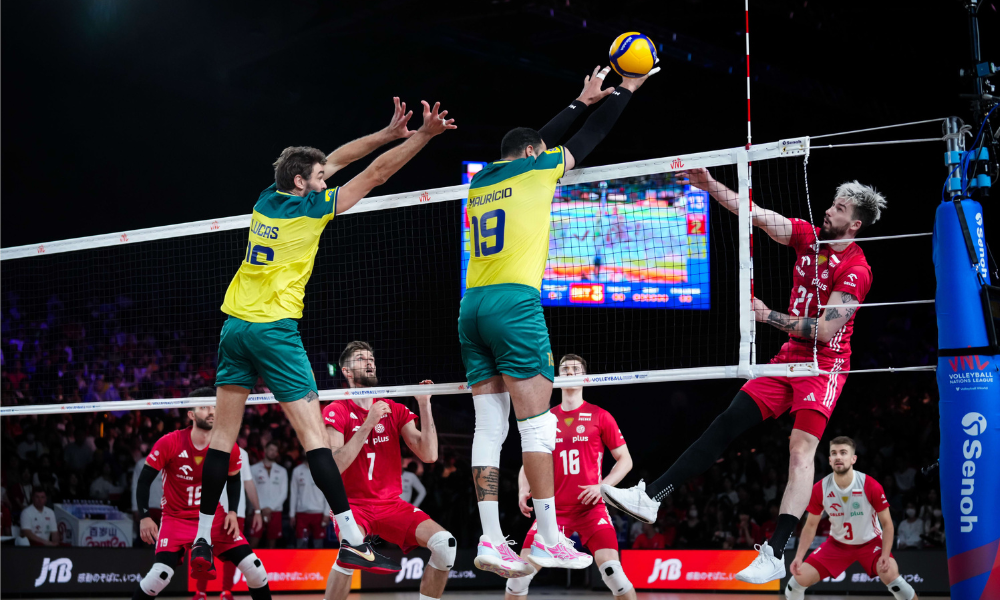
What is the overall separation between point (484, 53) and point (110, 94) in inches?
254

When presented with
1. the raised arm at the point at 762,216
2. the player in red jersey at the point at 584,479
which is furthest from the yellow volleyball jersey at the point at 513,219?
the player in red jersey at the point at 584,479

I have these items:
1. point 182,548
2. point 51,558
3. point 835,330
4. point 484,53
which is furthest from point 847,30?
point 51,558

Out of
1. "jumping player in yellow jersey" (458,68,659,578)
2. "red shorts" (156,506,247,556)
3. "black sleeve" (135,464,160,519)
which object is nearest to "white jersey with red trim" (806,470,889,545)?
"jumping player in yellow jersey" (458,68,659,578)

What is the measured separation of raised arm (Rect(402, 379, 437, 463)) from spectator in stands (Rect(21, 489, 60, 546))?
775 cm

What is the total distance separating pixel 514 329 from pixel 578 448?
3279mm

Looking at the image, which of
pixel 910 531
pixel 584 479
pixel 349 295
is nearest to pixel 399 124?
pixel 584 479

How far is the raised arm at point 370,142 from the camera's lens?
6082 mm

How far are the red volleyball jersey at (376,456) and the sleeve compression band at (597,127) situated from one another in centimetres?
272

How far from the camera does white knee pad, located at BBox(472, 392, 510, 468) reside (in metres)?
5.51

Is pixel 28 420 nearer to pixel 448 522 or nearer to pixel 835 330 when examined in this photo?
pixel 448 522

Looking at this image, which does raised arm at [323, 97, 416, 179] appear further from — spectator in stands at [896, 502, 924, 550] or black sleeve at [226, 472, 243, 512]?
spectator in stands at [896, 502, 924, 550]

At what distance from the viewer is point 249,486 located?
9.79m

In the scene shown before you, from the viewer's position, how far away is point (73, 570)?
1198 cm

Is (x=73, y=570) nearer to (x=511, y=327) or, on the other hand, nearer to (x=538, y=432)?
(x=538, y=432)
